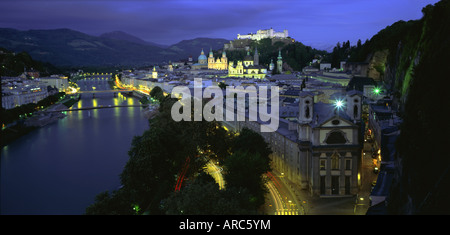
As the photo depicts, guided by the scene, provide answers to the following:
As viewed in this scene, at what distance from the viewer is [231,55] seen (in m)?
42.6

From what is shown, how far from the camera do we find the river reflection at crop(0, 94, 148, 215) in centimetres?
793

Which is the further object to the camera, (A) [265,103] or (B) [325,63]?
(B) [325,63]

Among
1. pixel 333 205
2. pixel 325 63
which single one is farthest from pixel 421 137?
pixel 325 63

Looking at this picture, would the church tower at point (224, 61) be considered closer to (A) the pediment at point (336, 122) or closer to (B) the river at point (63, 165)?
(B) the river at point (63, 165)

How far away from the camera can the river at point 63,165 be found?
7891 millimetres

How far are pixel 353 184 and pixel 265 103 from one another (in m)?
6.14

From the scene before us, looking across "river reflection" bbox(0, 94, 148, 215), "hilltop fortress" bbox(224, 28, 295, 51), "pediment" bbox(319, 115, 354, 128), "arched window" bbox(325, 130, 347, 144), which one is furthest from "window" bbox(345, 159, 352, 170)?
"hilltop fortress" bbox(224, 28, 295, 51)

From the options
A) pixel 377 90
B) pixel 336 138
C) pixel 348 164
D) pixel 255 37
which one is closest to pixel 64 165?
pixel 336 138

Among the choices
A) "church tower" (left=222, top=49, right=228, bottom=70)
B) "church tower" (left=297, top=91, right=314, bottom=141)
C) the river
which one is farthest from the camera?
"church tower" (left=222, top=49, right=228, bottom=70)

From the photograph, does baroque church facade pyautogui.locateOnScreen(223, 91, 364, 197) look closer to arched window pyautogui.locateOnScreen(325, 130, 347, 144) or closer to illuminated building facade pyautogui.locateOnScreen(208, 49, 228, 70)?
arched window pyautogui.locateOnScreen(325, 130, 347, 144)

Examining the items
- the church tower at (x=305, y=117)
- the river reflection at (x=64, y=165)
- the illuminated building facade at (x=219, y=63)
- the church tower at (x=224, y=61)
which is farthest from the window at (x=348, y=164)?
the church tower at (x=224, y=61)

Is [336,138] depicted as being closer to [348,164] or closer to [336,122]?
[336,122]

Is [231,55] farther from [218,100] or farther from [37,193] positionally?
[37,193]

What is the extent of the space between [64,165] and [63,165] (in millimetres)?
32
